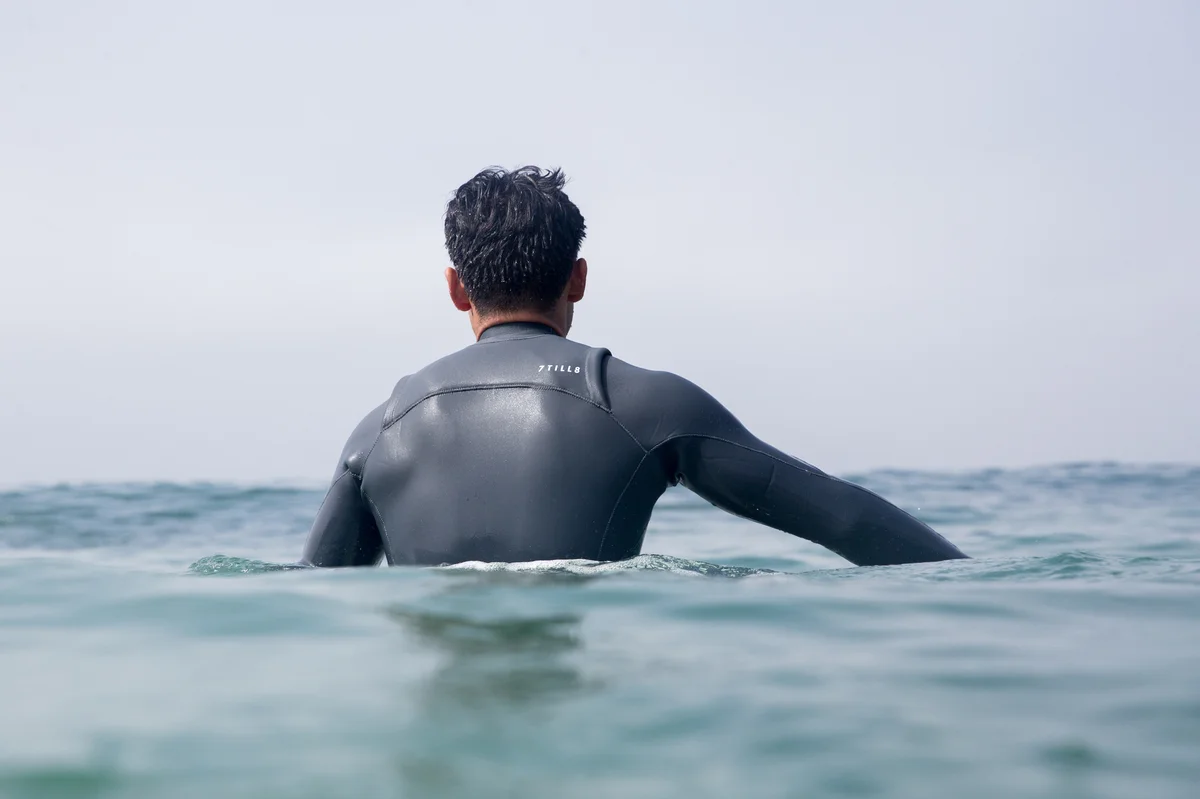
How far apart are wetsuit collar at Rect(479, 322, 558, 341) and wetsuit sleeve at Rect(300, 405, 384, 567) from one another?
0.46 metres

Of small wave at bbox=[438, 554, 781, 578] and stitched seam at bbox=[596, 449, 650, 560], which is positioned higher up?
stitched seam at bbox=[596, 449, 650, 560]

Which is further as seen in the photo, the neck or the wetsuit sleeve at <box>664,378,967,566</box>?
the neck

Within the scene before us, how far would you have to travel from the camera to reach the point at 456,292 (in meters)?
4.16

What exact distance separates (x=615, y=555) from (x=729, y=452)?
50 centimetres

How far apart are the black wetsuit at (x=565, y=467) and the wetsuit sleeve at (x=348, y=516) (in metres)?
0.03

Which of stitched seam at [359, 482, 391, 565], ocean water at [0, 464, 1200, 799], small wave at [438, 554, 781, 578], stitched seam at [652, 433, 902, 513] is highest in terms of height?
stitched seam at [652, 433, 902, 513]

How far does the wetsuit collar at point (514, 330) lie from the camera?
12.9 ft

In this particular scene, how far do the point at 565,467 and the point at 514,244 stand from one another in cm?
92

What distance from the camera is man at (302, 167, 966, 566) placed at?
3588 mm

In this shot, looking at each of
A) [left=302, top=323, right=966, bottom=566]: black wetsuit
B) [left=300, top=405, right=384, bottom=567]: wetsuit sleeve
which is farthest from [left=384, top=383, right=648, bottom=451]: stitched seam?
[left=300, top=405, right=384, bottom=567]: wetsuit sleeve

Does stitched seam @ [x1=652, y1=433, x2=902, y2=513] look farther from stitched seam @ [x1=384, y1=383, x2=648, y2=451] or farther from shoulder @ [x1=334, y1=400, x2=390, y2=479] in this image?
shoulder @ [x1=334, y1=400, x2=390, y2=479]

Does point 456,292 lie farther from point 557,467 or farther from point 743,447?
point 743,447

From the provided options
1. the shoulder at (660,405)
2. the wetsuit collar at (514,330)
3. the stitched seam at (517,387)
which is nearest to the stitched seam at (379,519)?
the stitched seam at (517,387)

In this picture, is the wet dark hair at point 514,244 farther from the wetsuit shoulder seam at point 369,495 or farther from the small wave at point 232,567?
the small wave at point 232,567
